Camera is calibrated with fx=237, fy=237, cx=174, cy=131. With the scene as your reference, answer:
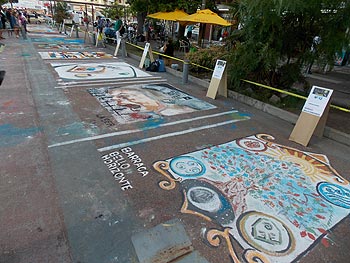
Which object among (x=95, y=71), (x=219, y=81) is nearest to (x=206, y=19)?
(x=219, y=81)

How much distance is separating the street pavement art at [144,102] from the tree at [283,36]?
1.82 meters

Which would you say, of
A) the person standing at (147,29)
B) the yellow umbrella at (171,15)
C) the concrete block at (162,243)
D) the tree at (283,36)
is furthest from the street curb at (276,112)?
the person standing at (147,29)

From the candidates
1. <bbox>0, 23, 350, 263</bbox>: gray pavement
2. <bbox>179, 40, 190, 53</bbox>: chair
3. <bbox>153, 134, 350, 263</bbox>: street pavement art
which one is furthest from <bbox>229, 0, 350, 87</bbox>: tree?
<bbox>179, 40, 190, 53</bbox>: chair

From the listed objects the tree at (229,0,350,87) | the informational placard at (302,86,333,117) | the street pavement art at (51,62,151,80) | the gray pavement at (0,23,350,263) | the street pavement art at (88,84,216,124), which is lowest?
the street pavement art at (51,62,151,80)

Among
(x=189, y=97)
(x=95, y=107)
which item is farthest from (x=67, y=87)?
(x=189, y=97)

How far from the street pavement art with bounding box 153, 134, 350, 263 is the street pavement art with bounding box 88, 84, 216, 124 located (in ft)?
6.63

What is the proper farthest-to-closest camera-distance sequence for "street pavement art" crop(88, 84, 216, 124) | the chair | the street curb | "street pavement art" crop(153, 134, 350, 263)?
1. the chair
2. "street pavement art" crop(88, 84, 216, 124)
3. the street curb
4. "street pavement art" crop(153, 134, 350, 263)

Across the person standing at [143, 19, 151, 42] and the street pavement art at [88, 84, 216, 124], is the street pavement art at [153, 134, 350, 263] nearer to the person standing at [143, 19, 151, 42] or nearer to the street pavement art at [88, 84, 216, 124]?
the street pavement art at [88, 84, 216, 124]

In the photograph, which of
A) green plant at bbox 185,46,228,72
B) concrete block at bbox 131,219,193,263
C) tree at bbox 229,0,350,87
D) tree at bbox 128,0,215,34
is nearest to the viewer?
concrete block at bbox 131,219,193,263

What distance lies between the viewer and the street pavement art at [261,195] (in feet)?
8.33

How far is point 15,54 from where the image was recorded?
38.9 ft

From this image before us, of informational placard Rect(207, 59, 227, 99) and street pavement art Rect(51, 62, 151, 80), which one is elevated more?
informational placard Rect(207, 59, 227, 99)

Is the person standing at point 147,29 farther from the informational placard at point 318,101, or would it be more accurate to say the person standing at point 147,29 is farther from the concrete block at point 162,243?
the concrete block at point 162,243

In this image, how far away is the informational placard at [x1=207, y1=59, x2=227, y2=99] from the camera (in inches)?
276
